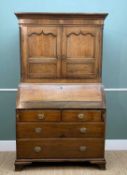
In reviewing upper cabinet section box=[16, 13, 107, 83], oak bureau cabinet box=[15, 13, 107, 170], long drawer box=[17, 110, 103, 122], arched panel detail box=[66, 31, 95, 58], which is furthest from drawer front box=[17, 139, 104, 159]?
arched panel detail box=[66, 31, 95, 58]

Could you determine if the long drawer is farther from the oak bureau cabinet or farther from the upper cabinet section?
the upper cabinet section

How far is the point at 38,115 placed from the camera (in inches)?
132

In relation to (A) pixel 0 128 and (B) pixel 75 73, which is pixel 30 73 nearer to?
(B) pixel 75 73

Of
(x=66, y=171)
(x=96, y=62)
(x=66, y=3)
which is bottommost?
(x=66, y=171)

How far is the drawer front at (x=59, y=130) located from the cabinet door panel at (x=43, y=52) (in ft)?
1.95

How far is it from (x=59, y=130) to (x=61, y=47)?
995 mm

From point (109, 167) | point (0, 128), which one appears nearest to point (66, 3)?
point (0, 128)

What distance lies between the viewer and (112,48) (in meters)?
3.96

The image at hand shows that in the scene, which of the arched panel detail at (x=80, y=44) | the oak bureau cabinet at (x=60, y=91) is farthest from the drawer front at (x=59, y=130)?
the arched panel detail at (x=80, y=44)

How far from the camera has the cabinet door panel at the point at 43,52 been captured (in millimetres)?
3394

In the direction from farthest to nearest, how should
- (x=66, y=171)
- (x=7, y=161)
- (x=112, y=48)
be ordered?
1. (x=112, y=48)
2. (x=7, y=161)
3. (x=66, y=171)

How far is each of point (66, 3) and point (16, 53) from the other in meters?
0.96

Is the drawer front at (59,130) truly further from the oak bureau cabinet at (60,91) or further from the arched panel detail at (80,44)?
the arched panel detail at (80,44)

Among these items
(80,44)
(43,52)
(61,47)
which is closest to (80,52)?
(80,44)
